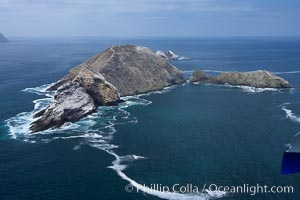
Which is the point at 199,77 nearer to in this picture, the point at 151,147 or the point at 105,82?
the point at 105,82

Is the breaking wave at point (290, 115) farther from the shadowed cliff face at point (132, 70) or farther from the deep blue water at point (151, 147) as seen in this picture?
the shadowed cliff face at point (132, 70)

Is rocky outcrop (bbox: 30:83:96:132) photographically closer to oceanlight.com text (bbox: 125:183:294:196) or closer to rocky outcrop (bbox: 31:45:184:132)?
rocky outcrop (bbox: 31:45:184:132)

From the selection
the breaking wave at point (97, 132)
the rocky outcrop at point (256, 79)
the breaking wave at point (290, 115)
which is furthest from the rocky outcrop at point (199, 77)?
the breaking wave at point (290, 115)

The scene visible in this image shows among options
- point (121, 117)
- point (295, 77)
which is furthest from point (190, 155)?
point (295, 77)

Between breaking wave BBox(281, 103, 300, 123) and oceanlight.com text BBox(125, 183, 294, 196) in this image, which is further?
breaking wave BBox(281, 103, 300, 123)

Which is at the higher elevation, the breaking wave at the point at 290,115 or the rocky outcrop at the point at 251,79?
the rocky outcrop at the point at 251,79

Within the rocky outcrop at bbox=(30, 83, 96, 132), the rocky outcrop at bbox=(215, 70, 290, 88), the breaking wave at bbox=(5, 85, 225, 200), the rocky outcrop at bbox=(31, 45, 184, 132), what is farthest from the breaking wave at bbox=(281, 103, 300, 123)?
the rocky outcrop at bbox=(30, 83, 96, 132)

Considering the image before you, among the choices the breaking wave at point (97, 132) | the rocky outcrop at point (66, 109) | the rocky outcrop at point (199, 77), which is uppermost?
the rocky outcrop at point (199, 77)
